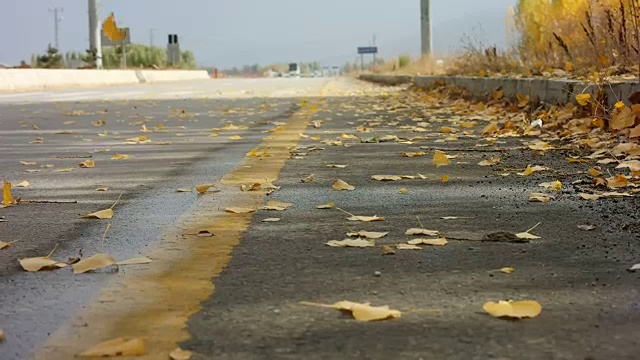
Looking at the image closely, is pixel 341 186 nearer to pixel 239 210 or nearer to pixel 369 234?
pixel 239 210

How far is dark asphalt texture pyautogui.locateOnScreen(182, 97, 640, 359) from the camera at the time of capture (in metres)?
2.07

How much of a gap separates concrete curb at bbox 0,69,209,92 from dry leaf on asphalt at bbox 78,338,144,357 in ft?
78.4

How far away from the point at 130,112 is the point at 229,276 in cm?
1142

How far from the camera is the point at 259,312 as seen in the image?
234cm

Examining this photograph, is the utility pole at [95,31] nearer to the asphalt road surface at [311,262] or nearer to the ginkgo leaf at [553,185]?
the asphalt road surface at [311,262]

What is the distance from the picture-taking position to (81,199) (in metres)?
4.47

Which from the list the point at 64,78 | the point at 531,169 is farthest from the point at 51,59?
the point at 531,169

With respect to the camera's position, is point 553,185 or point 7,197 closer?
point 7,197

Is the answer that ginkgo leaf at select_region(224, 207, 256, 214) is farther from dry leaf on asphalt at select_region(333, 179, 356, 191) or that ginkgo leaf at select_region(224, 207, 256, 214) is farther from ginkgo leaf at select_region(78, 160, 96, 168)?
ginkgo leaf at select_region(78, 160, 96, 168)

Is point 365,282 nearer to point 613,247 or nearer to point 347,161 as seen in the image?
point 613,247

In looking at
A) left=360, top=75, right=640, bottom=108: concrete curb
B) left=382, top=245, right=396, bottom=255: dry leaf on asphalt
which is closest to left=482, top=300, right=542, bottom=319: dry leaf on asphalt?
left=382, top=245, right=396, bottom=255: dry leaf on asphalt

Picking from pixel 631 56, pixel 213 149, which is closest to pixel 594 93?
pixel 631 56

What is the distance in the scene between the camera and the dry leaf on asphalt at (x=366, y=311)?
7.46 feet

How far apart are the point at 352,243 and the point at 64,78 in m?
29.1
